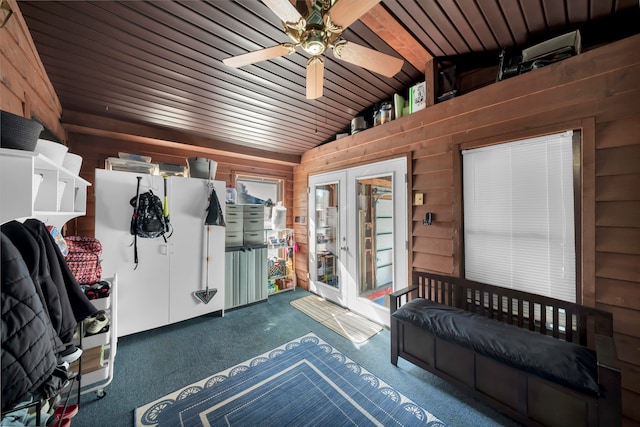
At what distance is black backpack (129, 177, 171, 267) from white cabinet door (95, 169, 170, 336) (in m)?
0.06

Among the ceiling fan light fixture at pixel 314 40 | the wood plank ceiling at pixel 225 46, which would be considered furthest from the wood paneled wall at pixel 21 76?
the ceiling fan light fixture at pixel 314 40

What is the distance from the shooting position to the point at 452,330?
1.72 meters

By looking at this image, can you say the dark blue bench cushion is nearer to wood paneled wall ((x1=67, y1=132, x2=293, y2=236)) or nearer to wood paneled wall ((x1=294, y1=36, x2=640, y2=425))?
wood paneled wall ((x1=294, y1=36, x2=640, y2=425))

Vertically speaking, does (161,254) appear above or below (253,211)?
below

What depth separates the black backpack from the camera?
99.2 inches

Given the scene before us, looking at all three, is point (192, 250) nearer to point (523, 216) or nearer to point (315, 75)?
point (315, 75)

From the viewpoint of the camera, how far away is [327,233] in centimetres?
373

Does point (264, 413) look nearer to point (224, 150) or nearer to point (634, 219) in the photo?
point (634, 219)

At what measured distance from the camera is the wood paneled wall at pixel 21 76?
51.5 inches

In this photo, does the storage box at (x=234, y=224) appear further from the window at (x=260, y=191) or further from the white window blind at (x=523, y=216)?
the white window blind at (x=523, y=216)

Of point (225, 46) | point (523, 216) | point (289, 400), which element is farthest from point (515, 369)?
point (225, 46)

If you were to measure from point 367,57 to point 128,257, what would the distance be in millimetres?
3015

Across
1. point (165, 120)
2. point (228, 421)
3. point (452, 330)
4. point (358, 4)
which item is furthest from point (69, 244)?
point (452, 330)

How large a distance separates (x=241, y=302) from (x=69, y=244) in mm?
2006
